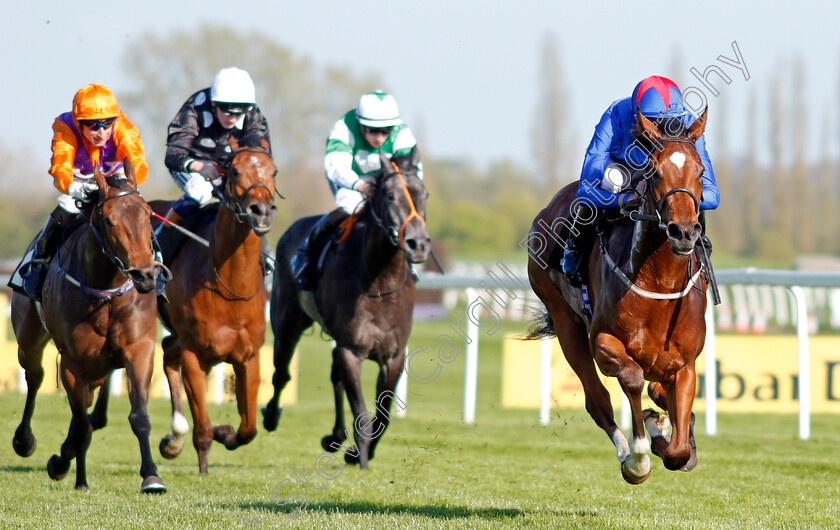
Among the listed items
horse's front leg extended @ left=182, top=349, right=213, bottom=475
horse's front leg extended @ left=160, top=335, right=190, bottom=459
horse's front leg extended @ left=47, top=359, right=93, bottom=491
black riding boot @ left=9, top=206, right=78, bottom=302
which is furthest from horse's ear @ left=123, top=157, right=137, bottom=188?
horse's front leg extended @ left=160, top=335, right=190, bottom=459

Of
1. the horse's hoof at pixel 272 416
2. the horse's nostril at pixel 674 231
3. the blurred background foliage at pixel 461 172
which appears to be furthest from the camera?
the blurred background foliage at pixel 461 172

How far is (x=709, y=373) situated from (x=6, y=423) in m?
6.08

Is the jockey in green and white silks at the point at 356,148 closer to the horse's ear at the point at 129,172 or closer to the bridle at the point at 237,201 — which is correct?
the bridle at the point at 237,201

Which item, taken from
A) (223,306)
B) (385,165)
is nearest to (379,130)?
(385,165)

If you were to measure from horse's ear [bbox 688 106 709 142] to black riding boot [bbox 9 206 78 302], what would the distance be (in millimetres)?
3732

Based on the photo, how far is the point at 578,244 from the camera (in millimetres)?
5129

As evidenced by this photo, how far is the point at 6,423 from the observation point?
9.16 metres

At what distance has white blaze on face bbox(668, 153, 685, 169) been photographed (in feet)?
13.5

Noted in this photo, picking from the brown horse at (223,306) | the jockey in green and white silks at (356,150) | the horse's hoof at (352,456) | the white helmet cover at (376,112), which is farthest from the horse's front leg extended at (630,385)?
the white helmet cover at (376,112)

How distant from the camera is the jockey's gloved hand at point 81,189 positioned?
18.5 ft

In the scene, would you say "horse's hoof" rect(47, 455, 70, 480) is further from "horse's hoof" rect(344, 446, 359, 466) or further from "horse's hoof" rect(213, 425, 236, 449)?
"horse's hoof" rect(344, 446, 359, 466)

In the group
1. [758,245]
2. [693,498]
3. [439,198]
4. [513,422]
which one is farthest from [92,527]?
[758,245]

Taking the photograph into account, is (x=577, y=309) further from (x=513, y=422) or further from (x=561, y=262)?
(x=513, y=422)

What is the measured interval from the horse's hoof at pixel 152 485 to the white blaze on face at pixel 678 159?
3156 mm
